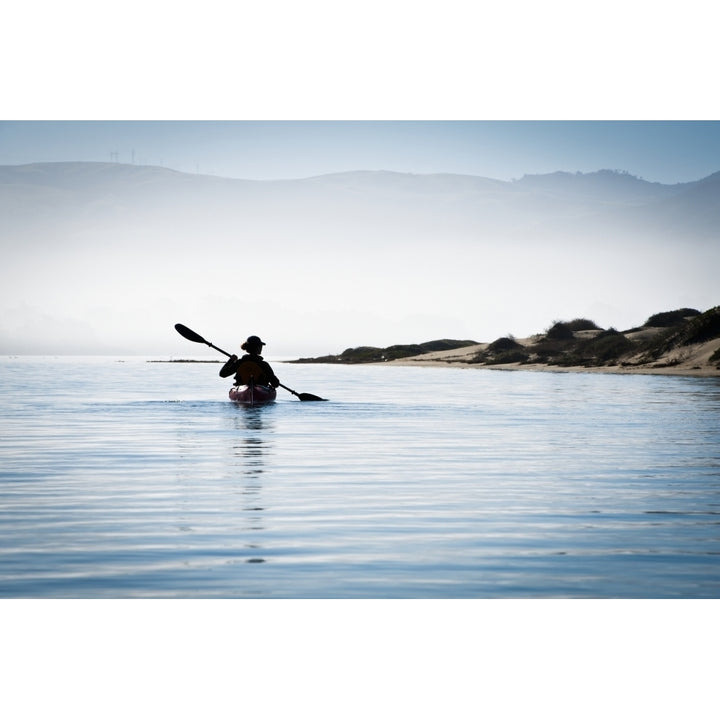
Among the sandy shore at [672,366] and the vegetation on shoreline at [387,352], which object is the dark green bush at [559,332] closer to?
the sandy shore at [672,366]

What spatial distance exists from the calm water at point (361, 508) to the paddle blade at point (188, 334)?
23.5ft

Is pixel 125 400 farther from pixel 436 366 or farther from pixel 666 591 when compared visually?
pixel 436 366

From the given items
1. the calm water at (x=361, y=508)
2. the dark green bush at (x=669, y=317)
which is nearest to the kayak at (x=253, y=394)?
the calm water at (x=361, y=508)

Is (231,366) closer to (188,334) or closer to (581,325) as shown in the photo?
(188,334)

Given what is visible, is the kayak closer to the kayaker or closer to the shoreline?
the kayaker

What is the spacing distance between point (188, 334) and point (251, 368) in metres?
4.12

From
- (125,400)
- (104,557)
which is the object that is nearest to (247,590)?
(104,557)

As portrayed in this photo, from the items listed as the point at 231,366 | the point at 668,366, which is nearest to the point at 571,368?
the point at 668,366

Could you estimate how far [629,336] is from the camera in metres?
75.0

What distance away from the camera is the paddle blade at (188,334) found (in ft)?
103

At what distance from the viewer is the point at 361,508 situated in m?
11.5

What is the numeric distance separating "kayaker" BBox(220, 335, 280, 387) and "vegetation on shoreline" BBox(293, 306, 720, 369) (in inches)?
1283

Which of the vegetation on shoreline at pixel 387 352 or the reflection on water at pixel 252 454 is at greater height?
the vegetation on shoreline at pixel 387 352

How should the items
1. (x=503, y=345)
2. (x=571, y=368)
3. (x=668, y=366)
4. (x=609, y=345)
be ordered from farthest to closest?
(x=503, y=345)
(x=609, y=345)
(x=571, y=368)
(x=668, y=366)
